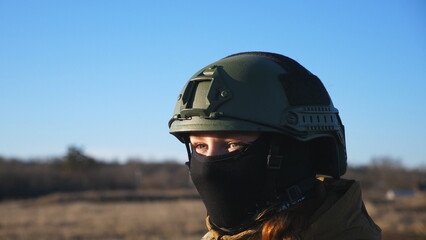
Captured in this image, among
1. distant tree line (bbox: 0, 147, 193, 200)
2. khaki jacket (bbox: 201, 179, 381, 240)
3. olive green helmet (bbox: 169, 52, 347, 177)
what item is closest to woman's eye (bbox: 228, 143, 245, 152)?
olive green helmet (bbox: 169, 52, 347, 177)

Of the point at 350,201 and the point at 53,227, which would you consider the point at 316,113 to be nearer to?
the point at 350,201

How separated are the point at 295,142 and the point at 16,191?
141ft

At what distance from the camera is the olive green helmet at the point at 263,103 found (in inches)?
118

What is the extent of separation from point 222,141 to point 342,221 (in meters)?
0.77

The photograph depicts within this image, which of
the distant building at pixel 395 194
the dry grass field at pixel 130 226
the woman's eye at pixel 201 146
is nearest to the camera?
the woman's eye at pixel 201 146

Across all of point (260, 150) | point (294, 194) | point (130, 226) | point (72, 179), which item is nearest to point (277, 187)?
point (294, 194)

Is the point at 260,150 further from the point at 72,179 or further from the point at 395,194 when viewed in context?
the point at 72,179

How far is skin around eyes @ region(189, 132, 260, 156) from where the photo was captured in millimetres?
3039

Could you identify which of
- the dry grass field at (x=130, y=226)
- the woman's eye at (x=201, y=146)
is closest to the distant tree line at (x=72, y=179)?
the dry grass field at (x=130, y=226)

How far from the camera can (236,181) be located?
301 centimetres

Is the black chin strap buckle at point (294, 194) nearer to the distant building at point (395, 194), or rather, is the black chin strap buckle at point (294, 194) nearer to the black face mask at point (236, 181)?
Answer: the black face mask at point (236, 181)

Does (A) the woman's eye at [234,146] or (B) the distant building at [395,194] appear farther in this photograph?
(B) the distant building at [395,194]

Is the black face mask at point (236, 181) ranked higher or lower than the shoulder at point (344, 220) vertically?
higher

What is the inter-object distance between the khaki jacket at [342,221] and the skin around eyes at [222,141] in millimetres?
455
